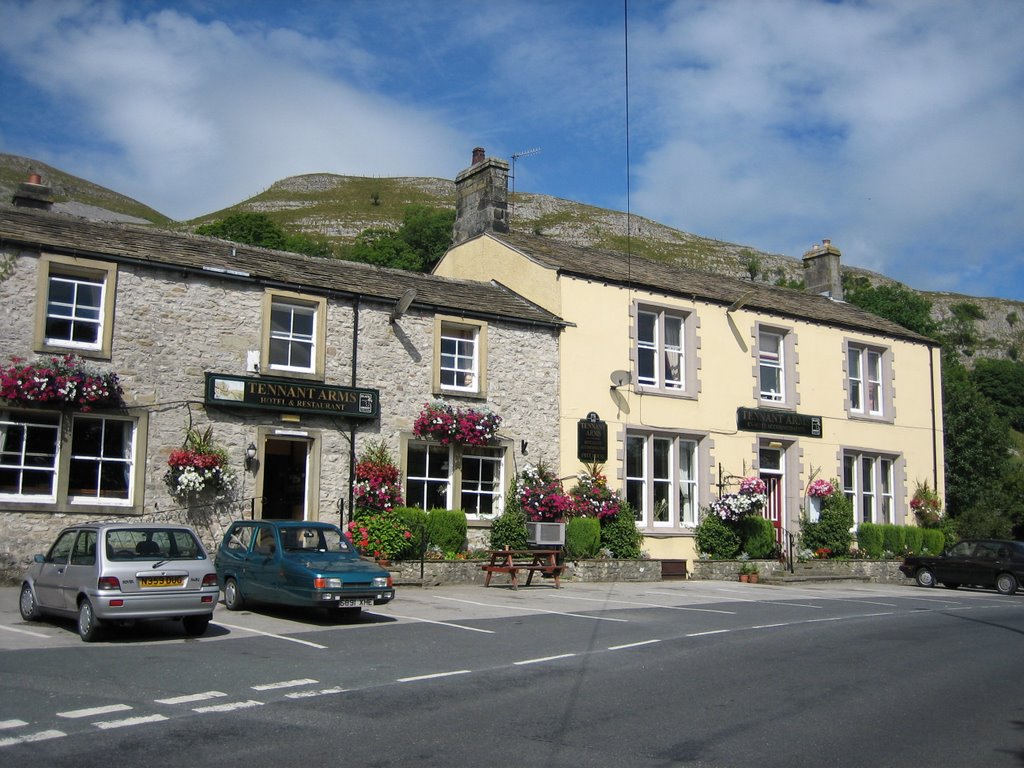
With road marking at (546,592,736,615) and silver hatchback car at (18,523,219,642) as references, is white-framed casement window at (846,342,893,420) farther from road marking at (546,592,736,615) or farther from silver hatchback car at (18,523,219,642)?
silver hatchback car at (18,523,219,642)

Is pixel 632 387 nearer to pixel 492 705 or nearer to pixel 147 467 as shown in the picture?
pixel 147 467

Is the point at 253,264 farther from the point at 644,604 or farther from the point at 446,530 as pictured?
the point at 644,604

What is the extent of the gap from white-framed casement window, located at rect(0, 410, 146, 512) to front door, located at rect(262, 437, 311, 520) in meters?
2.80

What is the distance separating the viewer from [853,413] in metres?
29.1

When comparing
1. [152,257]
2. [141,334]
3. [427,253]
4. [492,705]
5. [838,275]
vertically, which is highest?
[427,253]

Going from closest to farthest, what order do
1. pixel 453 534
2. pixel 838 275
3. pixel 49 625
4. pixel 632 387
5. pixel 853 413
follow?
pixel 49 625 → pixel 453 534 → pixel 632 387 → pixel 853 413 → pixel 838 275

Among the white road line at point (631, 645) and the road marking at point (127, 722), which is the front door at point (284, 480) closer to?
the white road line at point (631, 645)

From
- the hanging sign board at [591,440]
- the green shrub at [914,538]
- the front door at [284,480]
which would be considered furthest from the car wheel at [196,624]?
the green shrub at [914,538]

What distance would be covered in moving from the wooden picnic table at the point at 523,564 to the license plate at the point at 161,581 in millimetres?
7593

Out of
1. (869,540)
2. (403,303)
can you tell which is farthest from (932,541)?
(403,303)

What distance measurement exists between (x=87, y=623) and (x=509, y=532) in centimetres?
1084

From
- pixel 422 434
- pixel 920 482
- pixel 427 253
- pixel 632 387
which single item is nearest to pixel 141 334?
pixel 422 434

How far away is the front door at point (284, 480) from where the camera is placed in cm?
2002

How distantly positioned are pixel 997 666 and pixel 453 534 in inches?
457
